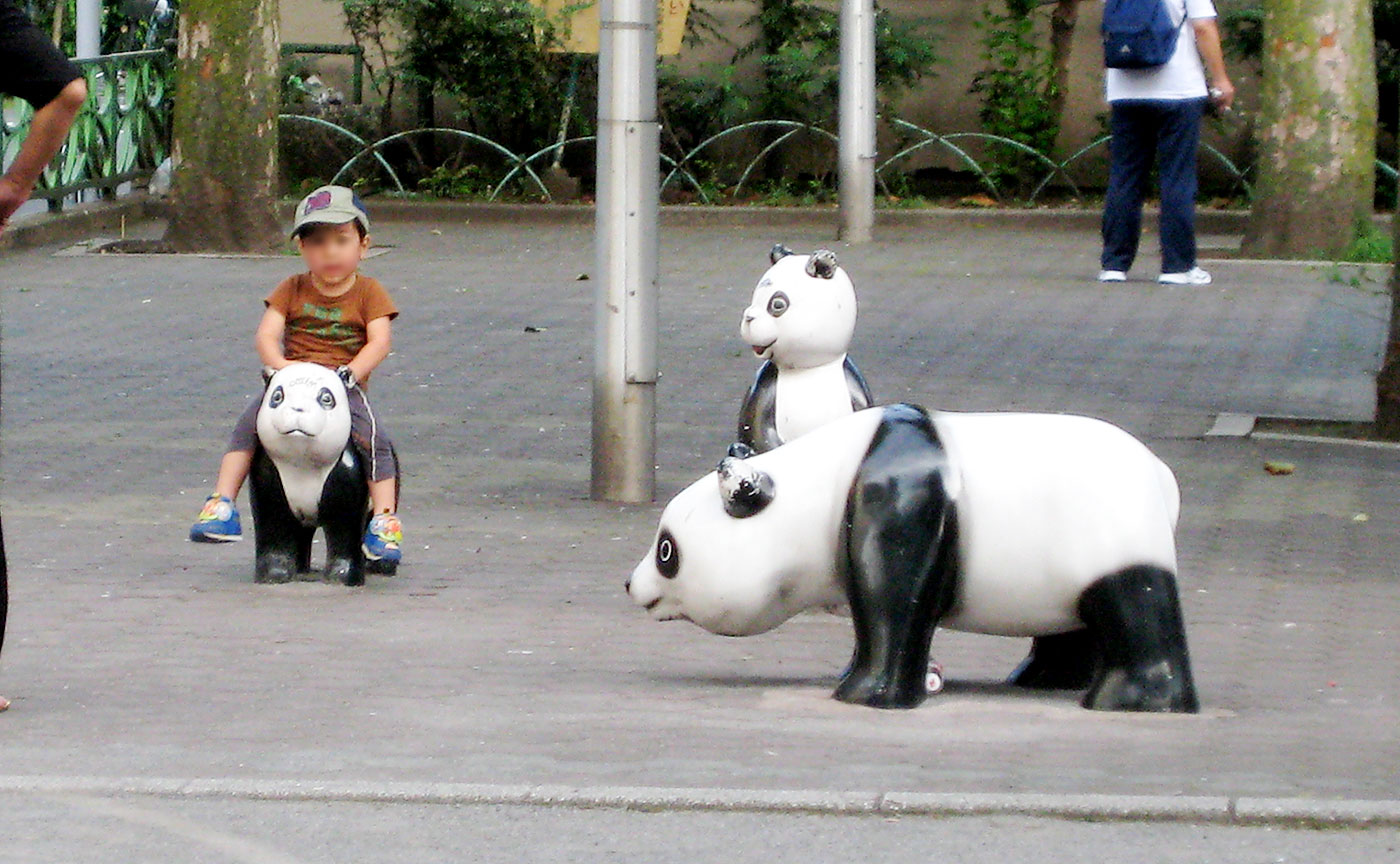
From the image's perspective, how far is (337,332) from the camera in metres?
7.75

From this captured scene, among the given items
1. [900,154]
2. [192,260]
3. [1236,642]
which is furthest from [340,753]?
[900,154]

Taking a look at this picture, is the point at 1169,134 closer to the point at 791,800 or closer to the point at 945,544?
the point at 945,544

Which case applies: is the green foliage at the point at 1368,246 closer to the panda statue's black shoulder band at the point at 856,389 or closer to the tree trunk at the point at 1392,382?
the tree trunk at the point at 1392,382

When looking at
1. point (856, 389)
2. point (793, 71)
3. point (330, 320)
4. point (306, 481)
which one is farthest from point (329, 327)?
point (793, 71)

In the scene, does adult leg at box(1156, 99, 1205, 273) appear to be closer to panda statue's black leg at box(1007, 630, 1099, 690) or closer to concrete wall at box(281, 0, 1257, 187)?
concrete wall at box(281, 0, 1257, 187)

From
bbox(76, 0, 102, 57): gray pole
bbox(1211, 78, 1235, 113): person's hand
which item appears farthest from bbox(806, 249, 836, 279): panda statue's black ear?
bbox(76, 0, 102, 57): gray pole

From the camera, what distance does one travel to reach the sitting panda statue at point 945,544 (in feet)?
18.7

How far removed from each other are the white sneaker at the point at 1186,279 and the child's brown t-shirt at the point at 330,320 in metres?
8.53

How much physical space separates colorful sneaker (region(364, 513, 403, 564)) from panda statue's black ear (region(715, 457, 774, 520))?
6.60ft

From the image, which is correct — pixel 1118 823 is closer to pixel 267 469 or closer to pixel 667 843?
pixel 667 843

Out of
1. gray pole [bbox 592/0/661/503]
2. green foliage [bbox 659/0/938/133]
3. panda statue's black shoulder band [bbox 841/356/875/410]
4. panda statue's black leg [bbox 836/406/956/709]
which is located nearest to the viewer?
panda statue's black leg [bbox 836/406/956/709]

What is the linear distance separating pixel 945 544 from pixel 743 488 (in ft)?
1.67

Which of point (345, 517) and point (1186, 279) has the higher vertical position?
point (1186, 279)

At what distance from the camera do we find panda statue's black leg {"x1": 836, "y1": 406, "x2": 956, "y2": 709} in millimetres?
5676
